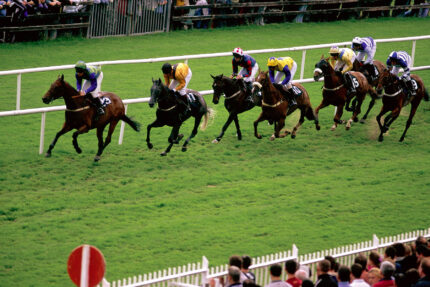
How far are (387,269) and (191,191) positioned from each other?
5459mm

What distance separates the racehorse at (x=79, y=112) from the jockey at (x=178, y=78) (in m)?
0.95

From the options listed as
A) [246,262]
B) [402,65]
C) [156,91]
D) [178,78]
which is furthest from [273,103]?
[246,262]

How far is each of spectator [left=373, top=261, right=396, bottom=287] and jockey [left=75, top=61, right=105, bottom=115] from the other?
22.9 ft

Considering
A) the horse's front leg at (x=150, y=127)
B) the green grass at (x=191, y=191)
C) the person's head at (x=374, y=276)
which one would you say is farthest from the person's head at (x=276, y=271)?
the horse's front leg at (x=150, y=127)

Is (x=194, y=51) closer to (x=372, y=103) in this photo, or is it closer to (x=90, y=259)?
(x=372, y=103)

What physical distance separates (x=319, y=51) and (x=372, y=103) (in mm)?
5238

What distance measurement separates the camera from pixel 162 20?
2291 centimetres

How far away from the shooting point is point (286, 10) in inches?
1001

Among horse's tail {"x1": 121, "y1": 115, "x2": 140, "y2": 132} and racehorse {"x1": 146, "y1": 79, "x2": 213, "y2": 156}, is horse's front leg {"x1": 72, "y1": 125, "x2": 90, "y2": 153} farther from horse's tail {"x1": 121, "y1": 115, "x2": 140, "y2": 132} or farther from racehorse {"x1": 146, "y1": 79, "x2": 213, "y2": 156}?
racehorse {"x1": 146, "y1": 79, "x2": 213, "y2": 156}

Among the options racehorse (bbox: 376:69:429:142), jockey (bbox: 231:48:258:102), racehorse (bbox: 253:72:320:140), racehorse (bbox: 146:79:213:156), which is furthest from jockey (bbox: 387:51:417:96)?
racehorse (bbox: 146:79:213:156)

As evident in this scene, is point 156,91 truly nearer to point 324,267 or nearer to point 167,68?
point 167,68

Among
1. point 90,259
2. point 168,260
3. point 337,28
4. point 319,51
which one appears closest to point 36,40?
point 319,51

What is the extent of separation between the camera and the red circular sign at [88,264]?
24.8ft

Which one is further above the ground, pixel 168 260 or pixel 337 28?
pixel 337 28
